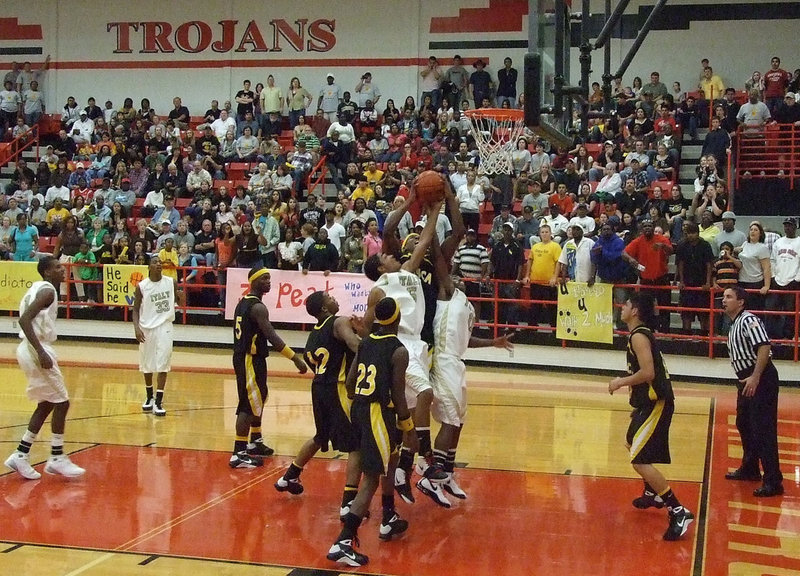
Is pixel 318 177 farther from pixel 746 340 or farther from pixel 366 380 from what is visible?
pixel 366 380

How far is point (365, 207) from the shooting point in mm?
19469

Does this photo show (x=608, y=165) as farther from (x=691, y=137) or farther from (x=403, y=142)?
(x=403, y=142)

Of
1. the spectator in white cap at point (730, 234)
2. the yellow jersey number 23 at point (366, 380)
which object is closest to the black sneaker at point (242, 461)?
the yellow jersey number 23 at point (366, 380)

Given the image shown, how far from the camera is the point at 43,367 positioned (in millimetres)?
8898

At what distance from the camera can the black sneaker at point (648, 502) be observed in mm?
8352

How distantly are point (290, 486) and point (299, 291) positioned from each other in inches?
382

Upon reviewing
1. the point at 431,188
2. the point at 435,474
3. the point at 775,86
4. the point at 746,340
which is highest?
the point at 775,86

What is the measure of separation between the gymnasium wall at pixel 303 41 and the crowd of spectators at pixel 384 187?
0.91m

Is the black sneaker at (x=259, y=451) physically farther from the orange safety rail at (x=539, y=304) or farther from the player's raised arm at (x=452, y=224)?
the orange safety rail at (x=539, y=304)

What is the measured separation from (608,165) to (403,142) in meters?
5.50

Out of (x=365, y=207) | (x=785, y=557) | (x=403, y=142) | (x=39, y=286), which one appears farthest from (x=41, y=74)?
(x=785, y=557)

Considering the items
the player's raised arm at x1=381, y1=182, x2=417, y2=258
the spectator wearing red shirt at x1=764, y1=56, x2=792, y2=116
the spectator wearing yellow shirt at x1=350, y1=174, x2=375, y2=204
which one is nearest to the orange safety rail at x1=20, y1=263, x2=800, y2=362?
the spectator wearing yellow shirt at x1=350, y1=174, x2=375, y2=204

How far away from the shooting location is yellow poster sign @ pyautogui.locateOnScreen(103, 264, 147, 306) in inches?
754

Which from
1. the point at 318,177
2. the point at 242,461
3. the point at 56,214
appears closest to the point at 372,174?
the point at 318,177
